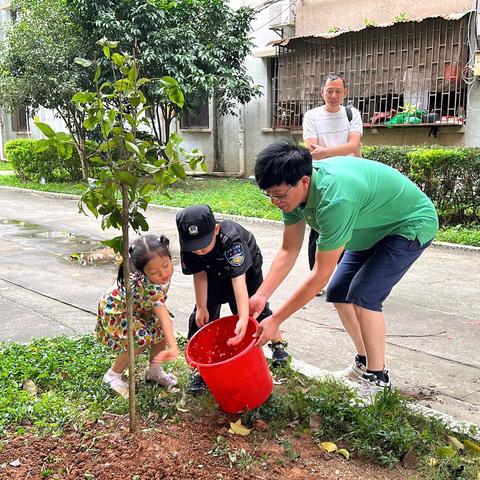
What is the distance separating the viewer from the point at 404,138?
1225 centimetres

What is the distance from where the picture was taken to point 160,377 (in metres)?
3.31

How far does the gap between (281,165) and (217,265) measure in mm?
882

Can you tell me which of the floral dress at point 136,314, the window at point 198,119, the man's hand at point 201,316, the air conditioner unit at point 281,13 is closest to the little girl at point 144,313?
the floral dress at point 136,314

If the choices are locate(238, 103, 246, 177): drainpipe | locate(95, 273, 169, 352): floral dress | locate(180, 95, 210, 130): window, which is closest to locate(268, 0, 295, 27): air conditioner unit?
locate(238, 103, 246, 177): drainpipe

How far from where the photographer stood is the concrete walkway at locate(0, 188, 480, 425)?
3643 millimetres

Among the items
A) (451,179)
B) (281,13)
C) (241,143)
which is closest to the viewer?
(451,179)

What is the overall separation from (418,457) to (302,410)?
60cm

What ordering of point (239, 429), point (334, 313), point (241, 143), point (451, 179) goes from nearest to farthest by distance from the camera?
point (239, 429)
point (334, 313)
point (451, 179)
point (241, 143)

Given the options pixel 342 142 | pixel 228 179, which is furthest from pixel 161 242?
pixel 228 179

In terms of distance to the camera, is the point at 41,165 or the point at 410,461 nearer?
the point at 410,461

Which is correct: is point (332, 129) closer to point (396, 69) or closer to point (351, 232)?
point (351, 232)

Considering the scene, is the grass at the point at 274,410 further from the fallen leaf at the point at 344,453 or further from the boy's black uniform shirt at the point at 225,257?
the boy's black uniform shirt at the point at 225,257

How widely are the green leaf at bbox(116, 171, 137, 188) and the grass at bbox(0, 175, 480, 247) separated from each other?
4039mm

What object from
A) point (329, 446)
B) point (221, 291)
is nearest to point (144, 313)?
point (221, 291)
